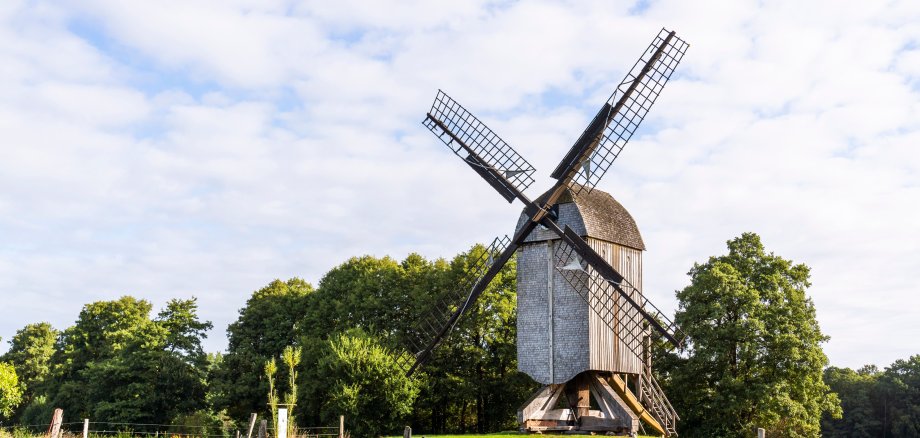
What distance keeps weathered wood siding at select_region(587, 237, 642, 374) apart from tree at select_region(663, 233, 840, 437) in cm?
612

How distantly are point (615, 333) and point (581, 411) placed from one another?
243 centimetres

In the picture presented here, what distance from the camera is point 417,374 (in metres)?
30.0

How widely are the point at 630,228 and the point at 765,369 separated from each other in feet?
29.4

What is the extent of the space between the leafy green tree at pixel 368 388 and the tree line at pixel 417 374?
2.3 inches

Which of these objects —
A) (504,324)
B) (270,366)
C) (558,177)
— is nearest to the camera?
(270,366)

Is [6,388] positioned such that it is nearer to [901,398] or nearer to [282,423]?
[282,423]

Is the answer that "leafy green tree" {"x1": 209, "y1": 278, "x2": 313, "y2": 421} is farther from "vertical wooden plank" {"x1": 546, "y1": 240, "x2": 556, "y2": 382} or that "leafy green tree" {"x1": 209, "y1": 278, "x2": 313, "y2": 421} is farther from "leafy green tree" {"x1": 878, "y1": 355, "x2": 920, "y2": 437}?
"leafy green tree" {"x1": 878, "y1": 355, "x2": 920, "y2": 437}

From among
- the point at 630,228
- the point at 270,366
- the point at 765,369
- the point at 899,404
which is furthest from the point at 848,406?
the point at 270,366

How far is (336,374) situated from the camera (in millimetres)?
28312

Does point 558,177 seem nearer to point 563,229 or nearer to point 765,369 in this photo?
point 563,229

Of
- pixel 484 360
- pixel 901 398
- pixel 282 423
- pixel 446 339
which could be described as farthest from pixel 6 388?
pixel 901 398

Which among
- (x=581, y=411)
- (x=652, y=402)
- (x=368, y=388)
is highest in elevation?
(x=368, y=388)

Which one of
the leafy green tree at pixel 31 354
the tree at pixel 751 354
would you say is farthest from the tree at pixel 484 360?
the leafy green tree at pixel 31 354

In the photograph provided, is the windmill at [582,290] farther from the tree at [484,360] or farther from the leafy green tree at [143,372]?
the leafy green tree at [143,372]
